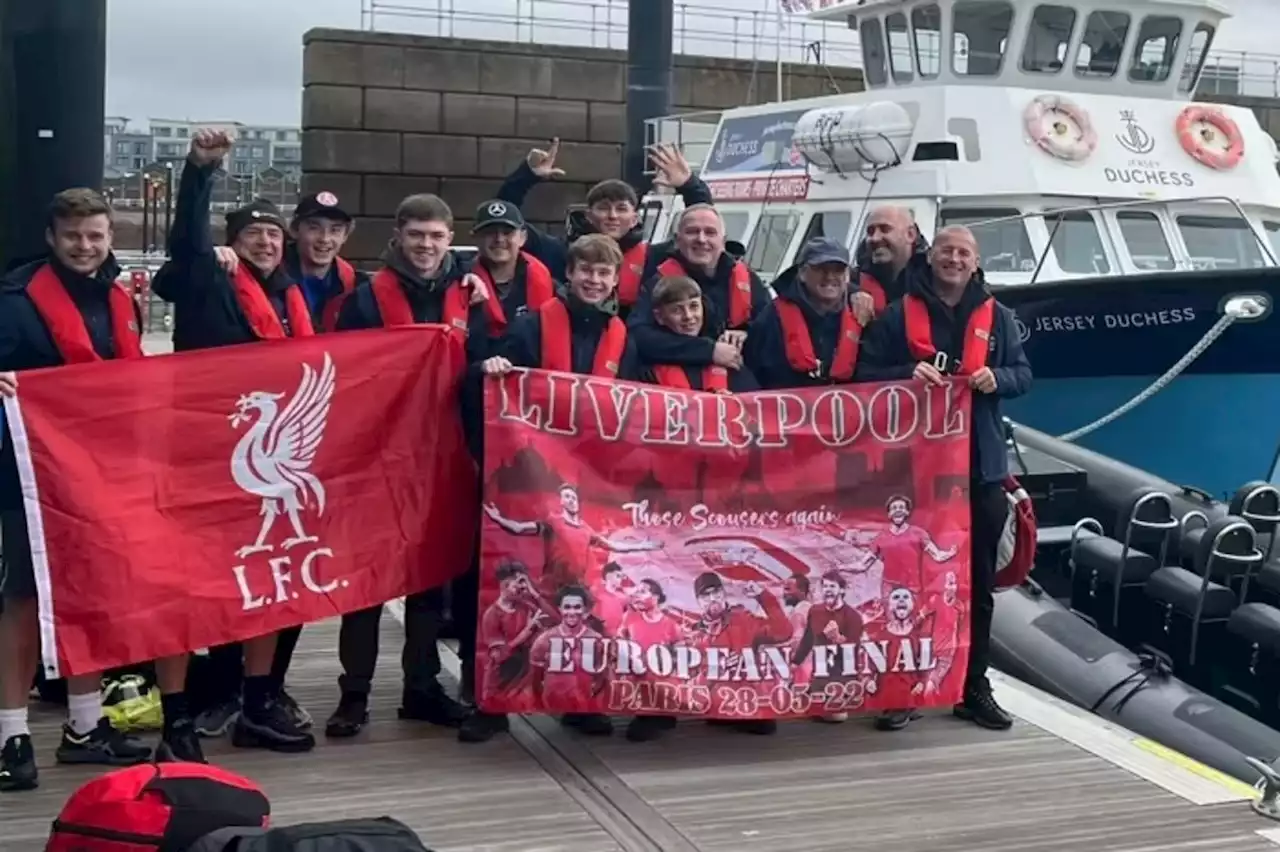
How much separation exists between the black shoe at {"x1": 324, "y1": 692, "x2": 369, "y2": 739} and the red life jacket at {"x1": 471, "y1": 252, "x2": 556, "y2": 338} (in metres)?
1.23

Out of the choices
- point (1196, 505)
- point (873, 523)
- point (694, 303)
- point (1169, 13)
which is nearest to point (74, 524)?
point (694, 303)

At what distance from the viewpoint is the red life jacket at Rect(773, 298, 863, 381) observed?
539 cm

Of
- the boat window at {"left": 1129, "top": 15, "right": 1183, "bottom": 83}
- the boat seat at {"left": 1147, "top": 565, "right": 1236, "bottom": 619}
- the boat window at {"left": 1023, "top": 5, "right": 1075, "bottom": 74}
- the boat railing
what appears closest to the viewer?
the boat seat at {"left": 1147, "top": 565, "right": 1236, "bottom": 619}

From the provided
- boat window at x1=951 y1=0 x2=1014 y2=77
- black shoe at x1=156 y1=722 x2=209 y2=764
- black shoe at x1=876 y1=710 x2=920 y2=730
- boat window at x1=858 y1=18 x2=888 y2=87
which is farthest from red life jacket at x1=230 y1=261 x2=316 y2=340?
→ boat window at x1=858 y1=18 x2=888 y2=87

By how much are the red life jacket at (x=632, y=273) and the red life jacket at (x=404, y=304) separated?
118cm

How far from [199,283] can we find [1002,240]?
7.42 meters

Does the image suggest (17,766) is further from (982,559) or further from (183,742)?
(982,559)

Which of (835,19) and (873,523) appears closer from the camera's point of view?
(873,523)

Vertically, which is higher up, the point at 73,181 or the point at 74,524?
the point at 73,181

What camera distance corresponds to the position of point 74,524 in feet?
14.8

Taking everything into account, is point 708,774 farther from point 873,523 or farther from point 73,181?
point 73,181

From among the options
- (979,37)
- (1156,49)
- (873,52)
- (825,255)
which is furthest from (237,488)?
(1156,49)

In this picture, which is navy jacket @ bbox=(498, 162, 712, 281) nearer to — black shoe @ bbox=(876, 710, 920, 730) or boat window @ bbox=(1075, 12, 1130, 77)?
black shoe @ bbox=(876, 710, 920, 730)

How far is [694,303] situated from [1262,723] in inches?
129
